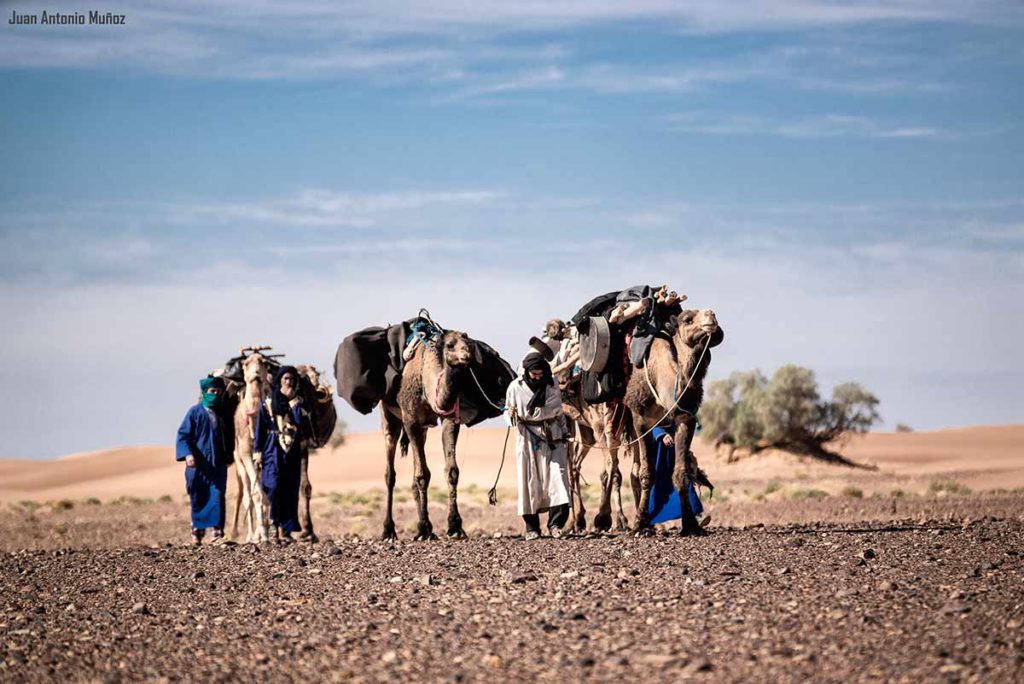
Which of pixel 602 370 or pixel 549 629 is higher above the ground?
pixel 602 370

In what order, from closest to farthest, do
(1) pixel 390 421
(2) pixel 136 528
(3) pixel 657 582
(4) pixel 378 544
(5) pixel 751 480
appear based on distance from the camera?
(3) pixel 657 582
(4) pixel 378 544
(1) pixel 390 421
(2) pixel 136 528
(5) pixel 751 480

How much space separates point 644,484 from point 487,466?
5755 centimetres

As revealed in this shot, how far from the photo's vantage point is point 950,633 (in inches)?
365

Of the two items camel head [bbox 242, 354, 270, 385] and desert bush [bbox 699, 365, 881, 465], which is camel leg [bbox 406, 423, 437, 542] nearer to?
camel head [bbox 242, 354, 270, 385]

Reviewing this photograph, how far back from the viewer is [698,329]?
16.0m

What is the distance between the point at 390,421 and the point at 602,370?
11.4 ft

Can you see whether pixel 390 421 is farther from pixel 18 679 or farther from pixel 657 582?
pixel 18 679

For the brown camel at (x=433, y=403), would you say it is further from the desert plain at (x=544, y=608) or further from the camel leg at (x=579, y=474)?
the camel leg at (x=579, y=474)

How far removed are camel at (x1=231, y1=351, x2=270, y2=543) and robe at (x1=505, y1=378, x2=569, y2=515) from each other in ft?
13.0

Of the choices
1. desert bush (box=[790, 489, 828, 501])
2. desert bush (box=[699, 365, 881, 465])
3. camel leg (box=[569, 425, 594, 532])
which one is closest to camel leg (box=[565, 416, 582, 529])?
camel leg (box=[569, 425, 594, 532])

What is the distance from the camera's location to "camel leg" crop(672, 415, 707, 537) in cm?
1616

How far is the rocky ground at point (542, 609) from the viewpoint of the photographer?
29.4 feet

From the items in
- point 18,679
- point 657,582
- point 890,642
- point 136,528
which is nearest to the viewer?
point 890,642

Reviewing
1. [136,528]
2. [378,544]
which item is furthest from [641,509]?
[136,528]
